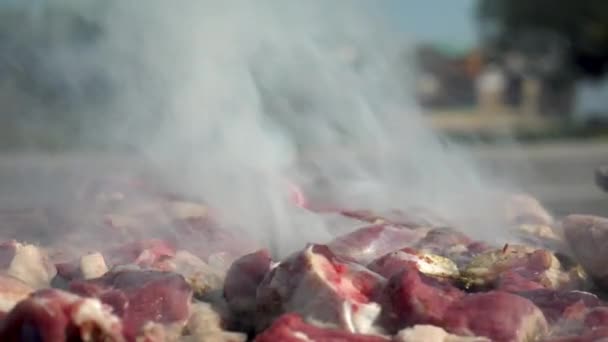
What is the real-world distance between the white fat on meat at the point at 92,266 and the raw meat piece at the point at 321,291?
60 centimetres

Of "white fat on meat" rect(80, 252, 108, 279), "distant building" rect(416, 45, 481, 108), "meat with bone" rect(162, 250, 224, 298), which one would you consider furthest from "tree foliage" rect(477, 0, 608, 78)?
"white fat on meat" rect(80, 252, 108, 279)

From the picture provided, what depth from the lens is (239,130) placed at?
4.62 m

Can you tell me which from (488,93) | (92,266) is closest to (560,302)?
(92,266)

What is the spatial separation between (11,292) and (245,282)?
0.66 metres

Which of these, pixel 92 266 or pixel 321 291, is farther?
pixel 92 266

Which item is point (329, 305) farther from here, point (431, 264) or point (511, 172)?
point (511, 172)

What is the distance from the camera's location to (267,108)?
589cm

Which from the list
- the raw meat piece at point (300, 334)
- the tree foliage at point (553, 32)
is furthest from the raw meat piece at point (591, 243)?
the tree foliage at point (553, 32)

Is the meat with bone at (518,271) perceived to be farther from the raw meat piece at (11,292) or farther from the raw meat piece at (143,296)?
the raw meat piece at (11,292)

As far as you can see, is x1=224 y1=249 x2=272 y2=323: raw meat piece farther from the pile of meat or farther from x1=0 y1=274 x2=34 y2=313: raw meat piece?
x1=0 y1=274 x2=34 y2=313: raw meat piece

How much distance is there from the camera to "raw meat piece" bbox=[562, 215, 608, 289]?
10.5 feet

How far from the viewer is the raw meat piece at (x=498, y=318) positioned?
2.59 m

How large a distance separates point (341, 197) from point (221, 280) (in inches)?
72.8

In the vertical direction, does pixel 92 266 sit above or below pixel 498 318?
below
